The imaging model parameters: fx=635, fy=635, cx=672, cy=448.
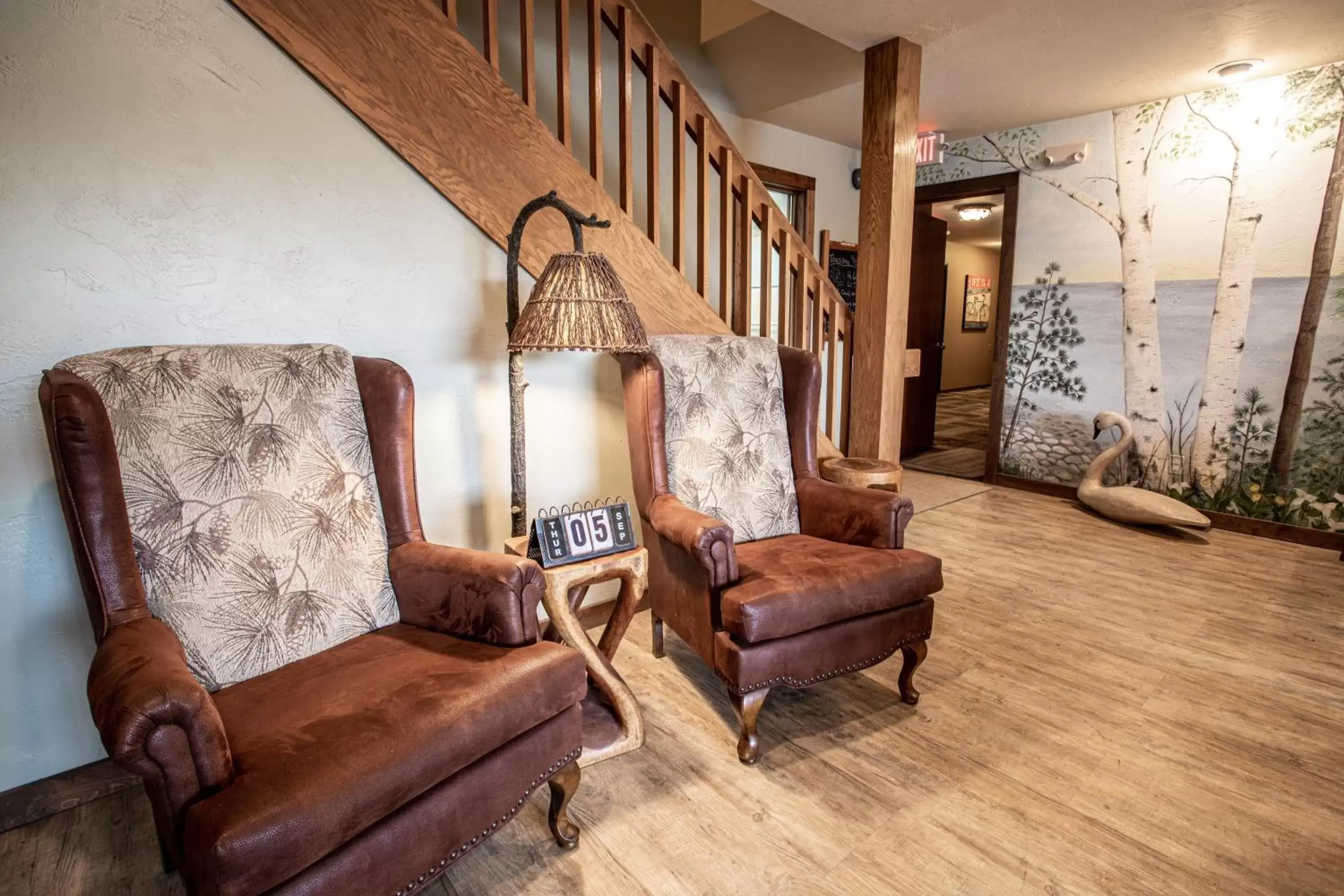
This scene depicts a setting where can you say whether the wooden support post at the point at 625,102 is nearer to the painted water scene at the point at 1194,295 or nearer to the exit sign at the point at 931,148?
the exit sign at the point at 931,148

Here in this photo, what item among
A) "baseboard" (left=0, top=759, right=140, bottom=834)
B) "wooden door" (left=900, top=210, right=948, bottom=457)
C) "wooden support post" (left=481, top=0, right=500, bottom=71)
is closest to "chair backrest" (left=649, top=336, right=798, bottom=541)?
"wooden support post" (left=481, top=0, right=500, bottom=71)

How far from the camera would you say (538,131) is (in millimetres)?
2057

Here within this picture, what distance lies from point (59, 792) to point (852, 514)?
2256mm

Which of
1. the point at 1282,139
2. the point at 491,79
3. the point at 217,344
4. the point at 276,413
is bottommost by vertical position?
the point at 276,413

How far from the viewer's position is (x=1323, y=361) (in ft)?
10.9

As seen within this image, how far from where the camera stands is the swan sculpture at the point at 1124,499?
3523mm

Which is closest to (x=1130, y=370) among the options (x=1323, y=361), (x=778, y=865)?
(x=1323, y=361)

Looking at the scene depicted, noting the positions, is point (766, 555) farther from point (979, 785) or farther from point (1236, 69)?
point (1236, 69)

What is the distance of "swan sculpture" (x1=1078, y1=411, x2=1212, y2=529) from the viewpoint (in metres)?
3.52

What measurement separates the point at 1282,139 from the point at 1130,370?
53.1 inches

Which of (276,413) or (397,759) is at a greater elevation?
(276,413)

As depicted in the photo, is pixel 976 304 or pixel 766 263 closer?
pixel 766 263

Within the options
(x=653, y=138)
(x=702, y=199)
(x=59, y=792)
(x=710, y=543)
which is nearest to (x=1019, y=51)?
(x=702, y=199)

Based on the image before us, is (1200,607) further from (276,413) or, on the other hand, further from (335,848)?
(276,413)
